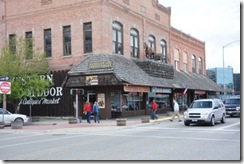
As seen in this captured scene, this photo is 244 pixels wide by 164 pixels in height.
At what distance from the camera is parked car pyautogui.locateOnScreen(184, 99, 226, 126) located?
2088cm

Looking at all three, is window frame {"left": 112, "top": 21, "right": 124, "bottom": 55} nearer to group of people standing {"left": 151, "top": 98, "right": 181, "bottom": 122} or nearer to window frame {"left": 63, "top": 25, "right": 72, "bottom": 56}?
window frame {"left": 63, "top": 25, "right": 72, "bottom": 56}

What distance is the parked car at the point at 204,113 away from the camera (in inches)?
822

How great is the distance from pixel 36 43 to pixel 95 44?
7.08 m

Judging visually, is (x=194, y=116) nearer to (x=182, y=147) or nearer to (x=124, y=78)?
(x=124, y=78)

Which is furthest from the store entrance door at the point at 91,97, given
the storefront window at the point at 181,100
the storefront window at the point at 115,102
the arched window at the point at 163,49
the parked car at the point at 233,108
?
the storefront window at the point at 181,100

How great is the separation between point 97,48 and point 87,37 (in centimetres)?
168

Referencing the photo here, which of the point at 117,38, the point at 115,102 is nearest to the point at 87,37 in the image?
the point at 117,38

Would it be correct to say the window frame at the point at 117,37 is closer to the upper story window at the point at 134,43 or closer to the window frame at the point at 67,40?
the upper story window at the point at 134,43

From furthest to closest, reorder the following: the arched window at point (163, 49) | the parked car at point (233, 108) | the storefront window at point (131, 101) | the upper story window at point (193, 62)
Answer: the upper story window at point (193, 62) → the arched window at point (163, 49) → the storefront window at point (131, 101) → the parked car at point (233, 108)

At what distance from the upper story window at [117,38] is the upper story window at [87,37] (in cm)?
227

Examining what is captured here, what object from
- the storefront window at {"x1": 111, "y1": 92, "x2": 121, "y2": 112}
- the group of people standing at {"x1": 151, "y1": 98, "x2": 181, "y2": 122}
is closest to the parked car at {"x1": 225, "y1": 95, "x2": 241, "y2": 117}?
the group of people standing at {"x1": 151, "y1": 98, "x2": 181, "y2": 122}

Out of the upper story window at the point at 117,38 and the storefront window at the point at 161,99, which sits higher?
the upper story window at the point at 117,38

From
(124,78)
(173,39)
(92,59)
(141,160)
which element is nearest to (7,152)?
(141,160)

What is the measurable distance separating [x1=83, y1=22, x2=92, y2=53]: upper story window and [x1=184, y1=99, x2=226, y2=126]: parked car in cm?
1143
